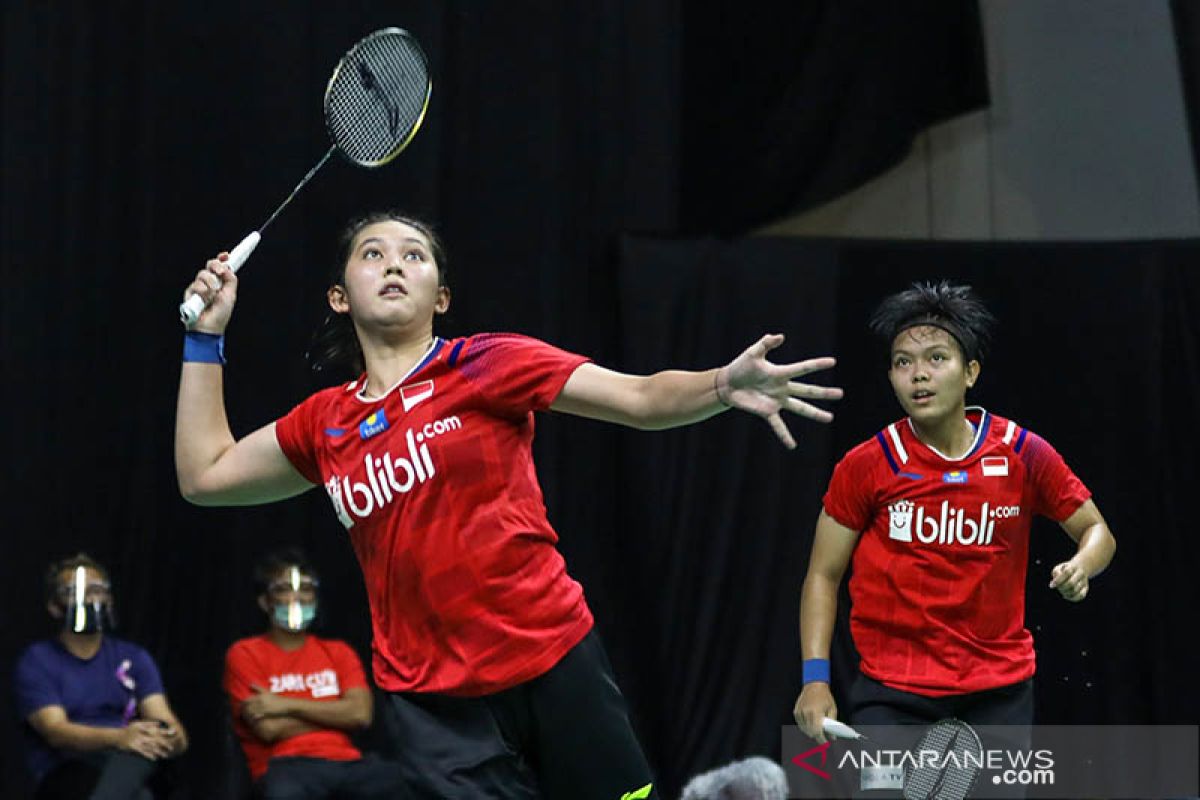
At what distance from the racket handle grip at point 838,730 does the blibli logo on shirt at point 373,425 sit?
5.26ft

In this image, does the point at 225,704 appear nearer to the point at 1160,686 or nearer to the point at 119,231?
the point at 119,231

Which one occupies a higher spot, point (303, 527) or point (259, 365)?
point (259, 365)

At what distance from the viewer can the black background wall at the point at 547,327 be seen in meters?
7.52

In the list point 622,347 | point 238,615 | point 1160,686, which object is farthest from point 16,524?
point 1160,686

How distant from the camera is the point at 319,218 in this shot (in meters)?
7.71

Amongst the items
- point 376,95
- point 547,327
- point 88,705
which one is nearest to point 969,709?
point 376,95

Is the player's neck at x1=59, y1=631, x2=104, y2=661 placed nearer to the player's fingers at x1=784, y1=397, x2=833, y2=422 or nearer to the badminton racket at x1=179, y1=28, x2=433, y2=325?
the badminton racket at x1=179, y1=28, x2=433, y2=325

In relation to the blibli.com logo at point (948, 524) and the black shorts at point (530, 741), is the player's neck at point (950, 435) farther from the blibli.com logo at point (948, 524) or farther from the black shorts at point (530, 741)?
the black shorts at point (530, 741)

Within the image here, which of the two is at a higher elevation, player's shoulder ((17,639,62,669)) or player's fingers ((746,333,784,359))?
player's fingers ((746,333,784,359))

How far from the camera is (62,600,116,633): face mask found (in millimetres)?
6555

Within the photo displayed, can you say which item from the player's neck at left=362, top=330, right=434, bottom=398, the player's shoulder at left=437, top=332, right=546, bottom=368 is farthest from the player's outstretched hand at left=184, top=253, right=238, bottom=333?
the player's shoulder at left=437, top=332, right=546, bottom=368

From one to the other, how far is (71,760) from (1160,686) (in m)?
4.60

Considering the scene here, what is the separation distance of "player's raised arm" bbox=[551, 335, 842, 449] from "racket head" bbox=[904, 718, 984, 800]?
1.69 metres

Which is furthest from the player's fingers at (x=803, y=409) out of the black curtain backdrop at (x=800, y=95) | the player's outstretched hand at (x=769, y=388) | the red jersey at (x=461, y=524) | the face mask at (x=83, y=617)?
the black curtain backdrop at (x=800, y=95)
